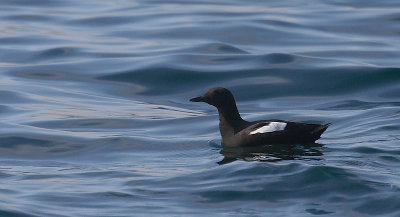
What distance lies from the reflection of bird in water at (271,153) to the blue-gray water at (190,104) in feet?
0.11

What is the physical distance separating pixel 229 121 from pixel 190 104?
4.17 meters

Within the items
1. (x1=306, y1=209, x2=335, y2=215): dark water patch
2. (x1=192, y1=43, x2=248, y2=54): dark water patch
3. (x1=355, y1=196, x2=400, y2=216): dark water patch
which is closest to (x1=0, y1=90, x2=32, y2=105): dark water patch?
(x1=192, y1=43, x2=248, y2=54): dark water patch

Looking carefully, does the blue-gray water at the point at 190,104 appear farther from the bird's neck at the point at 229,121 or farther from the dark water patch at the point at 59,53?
the bird's neck at the point at 229,121

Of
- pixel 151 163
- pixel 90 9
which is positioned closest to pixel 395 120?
pixel 151 163

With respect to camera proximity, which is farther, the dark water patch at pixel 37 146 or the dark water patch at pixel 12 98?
the dark water patch at pixel 12 98

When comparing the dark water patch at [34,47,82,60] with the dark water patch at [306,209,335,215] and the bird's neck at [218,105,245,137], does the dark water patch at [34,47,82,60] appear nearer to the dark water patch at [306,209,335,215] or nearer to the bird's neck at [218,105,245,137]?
the bird's neck at [218,105,245,137]

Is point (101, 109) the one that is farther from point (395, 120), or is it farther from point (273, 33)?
point (273, 33)

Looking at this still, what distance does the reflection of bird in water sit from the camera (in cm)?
1262

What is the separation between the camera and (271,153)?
511 inches

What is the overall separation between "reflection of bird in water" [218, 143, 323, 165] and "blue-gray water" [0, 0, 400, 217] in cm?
3

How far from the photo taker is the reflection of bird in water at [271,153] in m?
12.6

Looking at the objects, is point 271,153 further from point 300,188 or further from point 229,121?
point 300,188

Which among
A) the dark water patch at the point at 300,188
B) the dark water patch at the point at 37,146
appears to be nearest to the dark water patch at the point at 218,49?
the dark water patch at the point at 37,146

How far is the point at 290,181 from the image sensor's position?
11.2 meters
